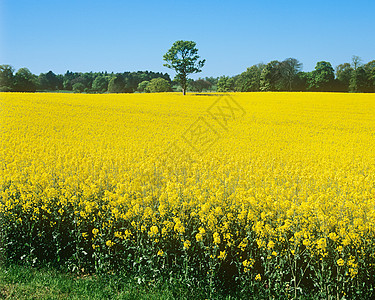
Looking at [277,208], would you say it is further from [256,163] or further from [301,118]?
[301,118]

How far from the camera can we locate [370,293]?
4.66 m

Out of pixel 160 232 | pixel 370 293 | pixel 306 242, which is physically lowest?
pixel 370 293

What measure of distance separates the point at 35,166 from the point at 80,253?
4.08 meters

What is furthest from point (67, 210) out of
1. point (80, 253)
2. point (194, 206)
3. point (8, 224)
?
point (194, 206)

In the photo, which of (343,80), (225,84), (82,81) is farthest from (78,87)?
(343,80)

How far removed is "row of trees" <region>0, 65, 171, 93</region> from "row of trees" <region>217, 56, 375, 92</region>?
20789 millimetres

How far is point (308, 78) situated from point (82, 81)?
165 feet

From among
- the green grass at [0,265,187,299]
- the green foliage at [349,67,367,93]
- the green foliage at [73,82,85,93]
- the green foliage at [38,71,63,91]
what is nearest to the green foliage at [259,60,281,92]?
the green foliage at [349,67,367,93]

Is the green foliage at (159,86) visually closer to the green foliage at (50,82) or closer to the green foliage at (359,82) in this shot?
the green foliage at (50,82)

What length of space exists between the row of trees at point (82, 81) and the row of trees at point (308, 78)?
20.8 m

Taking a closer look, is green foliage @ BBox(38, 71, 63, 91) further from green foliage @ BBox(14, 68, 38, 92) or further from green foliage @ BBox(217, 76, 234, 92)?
green foliage @ BBox(217, 76, 234, 92)

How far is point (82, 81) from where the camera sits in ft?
205

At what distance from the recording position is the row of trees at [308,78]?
61.2m

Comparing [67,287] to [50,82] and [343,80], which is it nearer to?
[50,82]
